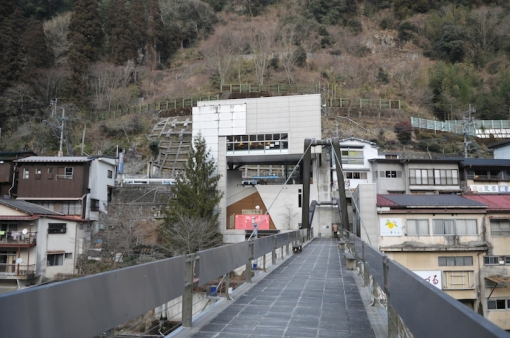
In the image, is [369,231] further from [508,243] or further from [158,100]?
[158,100]

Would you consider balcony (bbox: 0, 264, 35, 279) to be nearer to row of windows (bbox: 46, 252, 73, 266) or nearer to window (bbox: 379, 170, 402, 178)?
row of windows (bbox: 46, 252, 73, 266)

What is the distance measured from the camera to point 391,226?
2580 cm

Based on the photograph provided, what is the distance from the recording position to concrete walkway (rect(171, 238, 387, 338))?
4824mm

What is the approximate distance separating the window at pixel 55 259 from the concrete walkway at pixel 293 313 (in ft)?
64.0

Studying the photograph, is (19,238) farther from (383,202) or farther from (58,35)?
(58,35)

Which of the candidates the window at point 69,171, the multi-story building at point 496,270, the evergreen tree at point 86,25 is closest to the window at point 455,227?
the multi-story building at point 496,270

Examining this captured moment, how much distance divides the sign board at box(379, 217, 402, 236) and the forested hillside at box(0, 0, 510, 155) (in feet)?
99.8

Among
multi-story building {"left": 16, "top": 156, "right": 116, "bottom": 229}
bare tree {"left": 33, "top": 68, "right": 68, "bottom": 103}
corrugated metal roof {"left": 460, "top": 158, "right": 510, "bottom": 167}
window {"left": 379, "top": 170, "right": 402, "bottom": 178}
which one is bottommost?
multi-story building {"left": 16, "top": 156, "right": 116, "bottom": 229}

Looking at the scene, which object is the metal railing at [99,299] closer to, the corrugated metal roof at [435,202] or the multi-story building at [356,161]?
the corrugated metal roof at [435,202]

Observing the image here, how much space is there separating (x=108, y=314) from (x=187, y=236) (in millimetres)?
24638

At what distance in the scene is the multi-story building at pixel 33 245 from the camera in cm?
2242

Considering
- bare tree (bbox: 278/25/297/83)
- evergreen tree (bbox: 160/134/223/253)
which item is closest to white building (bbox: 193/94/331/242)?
evergreen tree (bbox: 160/134/223/253)

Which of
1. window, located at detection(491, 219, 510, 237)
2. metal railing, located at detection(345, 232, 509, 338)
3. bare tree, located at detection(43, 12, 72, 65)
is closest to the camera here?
metal railing, located at detection(345, 232, 509, 338)

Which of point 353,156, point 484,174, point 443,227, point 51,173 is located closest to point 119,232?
point 51,173
